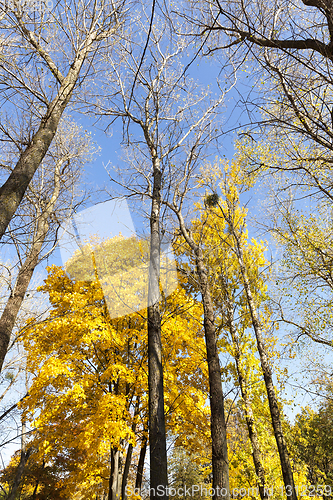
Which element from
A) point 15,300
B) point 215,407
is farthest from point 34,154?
point 215,407

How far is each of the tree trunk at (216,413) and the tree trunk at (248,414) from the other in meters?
2.18

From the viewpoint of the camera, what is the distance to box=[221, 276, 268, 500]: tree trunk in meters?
6.15

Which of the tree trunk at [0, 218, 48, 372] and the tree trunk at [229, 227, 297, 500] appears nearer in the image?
the tree trunk at [0, 218, 48, 372]

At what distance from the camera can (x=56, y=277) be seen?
25.3 feet

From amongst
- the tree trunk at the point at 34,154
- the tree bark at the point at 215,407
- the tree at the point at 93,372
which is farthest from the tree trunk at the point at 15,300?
the tree bark at the point at 215,407

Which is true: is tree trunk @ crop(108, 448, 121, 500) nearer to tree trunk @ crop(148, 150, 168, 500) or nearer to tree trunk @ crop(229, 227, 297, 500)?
tree trunk @ crop(229, 227, 297, 500)

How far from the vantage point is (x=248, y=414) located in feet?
21.4

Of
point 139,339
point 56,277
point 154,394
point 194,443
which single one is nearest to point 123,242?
point 56,277

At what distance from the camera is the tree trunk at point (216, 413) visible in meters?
3.59

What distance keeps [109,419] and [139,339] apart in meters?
1.98

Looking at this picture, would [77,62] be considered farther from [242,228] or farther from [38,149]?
[242,228]

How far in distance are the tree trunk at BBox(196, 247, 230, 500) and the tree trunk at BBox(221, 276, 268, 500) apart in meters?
2.18

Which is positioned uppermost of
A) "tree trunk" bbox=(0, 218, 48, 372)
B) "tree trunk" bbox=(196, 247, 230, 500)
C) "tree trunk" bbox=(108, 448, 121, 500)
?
"tree trunk" bbox=(0, 218, 48, 372)

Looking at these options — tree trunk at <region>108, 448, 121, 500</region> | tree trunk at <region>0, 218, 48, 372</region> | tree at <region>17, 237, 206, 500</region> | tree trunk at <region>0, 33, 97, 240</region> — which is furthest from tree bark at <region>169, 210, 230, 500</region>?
tree trunk at <region>108, 448, 121, 500</region>
